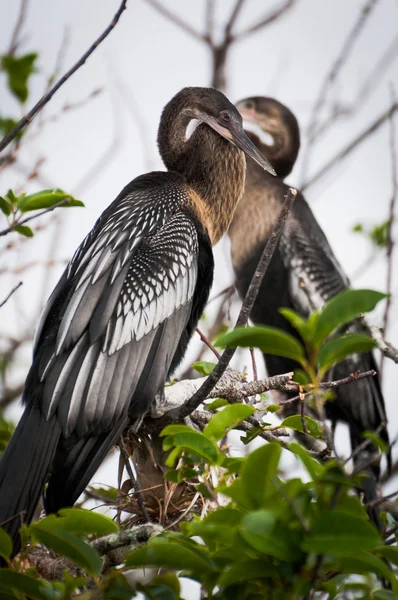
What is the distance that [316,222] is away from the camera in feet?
16.8

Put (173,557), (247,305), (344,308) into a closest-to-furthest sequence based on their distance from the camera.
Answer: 1. (344,308)
2. (173,557)
3. (247,305)

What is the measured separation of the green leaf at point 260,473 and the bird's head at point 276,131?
430cm

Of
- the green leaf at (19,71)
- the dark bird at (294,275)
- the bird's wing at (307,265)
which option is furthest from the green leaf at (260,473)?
the bird's wing at (307,265)

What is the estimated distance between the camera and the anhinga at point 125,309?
Result: 2.38 metres

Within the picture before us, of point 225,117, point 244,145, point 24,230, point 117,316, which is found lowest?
point 117,316

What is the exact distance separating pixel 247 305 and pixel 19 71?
1.70 meters

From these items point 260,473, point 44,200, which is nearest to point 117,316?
point 44,200

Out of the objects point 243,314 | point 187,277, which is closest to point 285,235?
point 187,277

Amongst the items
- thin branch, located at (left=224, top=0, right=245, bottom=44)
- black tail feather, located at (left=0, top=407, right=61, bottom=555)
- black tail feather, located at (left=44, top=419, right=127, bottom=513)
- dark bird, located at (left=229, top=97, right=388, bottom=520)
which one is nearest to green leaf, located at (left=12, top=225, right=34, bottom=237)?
black tail feather, located at (left=0, top=407, right=61, bottom=555)

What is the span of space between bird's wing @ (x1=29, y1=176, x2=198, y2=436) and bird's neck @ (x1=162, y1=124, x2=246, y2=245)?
260 millimetres

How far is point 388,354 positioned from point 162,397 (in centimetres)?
80

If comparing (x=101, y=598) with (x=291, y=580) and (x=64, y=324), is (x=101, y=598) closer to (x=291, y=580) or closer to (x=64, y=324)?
(x=291, y=580)

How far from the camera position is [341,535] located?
116cm

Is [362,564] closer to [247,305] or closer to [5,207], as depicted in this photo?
[247,305]
